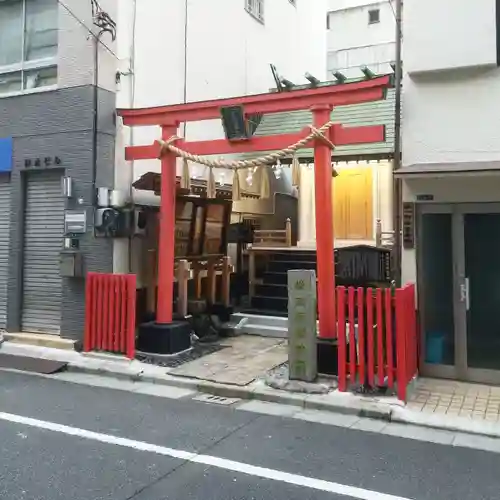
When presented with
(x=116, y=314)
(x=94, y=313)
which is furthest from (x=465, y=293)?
(x=94, y=313)

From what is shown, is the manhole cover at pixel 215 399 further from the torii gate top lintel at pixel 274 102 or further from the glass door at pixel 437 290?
the torii gate top lintel at pixel 274 102

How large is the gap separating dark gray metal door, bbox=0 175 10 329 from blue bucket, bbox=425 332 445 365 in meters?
7.41

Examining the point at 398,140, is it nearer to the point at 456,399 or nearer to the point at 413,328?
the point at 413,328

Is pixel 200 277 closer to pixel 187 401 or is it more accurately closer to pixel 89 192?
pixel 89 192

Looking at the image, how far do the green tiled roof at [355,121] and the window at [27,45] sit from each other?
16.4 feet

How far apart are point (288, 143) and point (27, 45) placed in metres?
5.64

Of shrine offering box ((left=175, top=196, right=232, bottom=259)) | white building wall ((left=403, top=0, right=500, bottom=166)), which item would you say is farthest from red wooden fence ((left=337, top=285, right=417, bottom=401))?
shrine offering box ((left=175, top=196, right=232, bottom=259))

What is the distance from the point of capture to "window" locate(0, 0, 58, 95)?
995cm

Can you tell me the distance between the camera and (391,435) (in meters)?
5.63

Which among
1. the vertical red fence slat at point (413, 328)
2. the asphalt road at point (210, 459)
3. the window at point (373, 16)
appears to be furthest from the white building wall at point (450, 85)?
the window at point (373, 16)

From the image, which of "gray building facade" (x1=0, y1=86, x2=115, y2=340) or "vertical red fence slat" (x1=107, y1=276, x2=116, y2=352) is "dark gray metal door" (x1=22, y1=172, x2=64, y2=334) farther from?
"vertical red fence slat" (x1=107, y1=276, x2=116, y2=352)

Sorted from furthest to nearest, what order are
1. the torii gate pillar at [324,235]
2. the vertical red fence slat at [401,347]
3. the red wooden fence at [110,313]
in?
A: the red wooden fence at [110,313], the torii gate pillar at [324,235], the vertical red fence slat at [401,347]

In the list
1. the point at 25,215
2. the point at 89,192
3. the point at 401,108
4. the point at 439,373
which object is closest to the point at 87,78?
the point at 89,192

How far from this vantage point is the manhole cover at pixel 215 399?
674 centimetres
